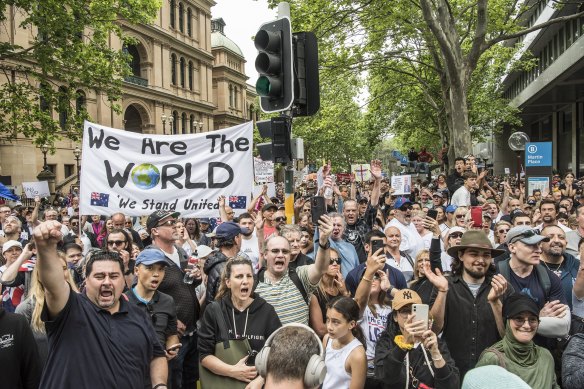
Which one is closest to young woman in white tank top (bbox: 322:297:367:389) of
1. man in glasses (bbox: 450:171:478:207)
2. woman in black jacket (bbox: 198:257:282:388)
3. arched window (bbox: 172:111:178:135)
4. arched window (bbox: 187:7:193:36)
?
woman in black jacket (bbox: 198:257:282:388)

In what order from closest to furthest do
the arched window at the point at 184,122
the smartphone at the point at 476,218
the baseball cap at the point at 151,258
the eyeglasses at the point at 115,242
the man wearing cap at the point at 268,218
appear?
1. the baseball cap at the point at 151,258
2. the eyeglasses at the point at 115,242
3. the smartphone at the point at 476,218
4. the man wearing cap at the point at 268,218
5. the arched window at the point at 184,122

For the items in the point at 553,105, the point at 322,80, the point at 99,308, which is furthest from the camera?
the point at 553,105

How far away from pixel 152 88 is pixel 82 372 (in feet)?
146

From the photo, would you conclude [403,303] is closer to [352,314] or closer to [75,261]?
[352,314]

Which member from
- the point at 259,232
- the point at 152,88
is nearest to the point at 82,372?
the point at 259,232

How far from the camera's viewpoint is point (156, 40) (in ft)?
147

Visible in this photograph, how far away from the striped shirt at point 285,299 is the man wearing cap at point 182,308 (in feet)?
2.74

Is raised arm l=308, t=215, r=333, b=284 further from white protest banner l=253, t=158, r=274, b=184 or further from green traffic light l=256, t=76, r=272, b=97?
white protest banner l=253, t=158, r=274, b=184

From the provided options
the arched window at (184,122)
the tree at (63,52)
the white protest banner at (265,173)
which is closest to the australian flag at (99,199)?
the white protest banner at (265,173)

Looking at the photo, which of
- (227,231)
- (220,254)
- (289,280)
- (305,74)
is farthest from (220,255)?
(305,74)

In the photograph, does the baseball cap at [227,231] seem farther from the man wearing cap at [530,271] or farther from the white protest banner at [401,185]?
the white protest banner at [401,185]

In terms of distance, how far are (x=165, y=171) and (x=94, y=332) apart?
4670 mm

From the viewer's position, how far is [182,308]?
4.71 m

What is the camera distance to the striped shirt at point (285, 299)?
13.5 feet
